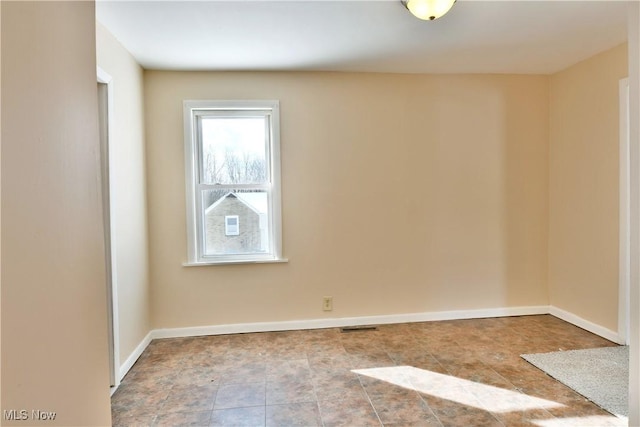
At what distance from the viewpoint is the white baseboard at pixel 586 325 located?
288 cm

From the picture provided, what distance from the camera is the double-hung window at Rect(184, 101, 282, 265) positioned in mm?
3205

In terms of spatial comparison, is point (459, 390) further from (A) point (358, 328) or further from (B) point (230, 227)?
(B) point (230, 227)

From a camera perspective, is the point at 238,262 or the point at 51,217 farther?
the point at 238,262

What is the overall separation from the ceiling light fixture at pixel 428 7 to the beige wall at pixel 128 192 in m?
1.93

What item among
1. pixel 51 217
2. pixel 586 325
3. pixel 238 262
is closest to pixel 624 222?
pixel 586 325

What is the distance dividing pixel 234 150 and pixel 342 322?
1.91m

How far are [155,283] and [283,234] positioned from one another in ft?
4.01

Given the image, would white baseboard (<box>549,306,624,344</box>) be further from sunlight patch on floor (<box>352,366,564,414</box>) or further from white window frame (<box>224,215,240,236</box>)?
white window frame (<box>224,215,240,236</box>)

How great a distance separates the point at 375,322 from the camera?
3.38m

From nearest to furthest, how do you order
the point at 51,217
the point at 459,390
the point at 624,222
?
1. the point at 51,217
2. the point at 459,390
3. the point at 624,222

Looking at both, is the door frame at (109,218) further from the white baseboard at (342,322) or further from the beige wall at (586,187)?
the beige wall at (586,187)

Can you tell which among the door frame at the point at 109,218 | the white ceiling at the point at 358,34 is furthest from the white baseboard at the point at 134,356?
the white ceiling at the point at 358,34

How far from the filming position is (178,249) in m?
3.18

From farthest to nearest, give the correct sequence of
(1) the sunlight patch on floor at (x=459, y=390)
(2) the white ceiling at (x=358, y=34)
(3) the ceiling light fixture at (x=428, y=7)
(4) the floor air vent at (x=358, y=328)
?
(4) the floor air vent at (x=358, y=328), (2) the white ceiling at (x=358, y=34), (1) the sunlight patch on floor at (x=459, y=390), (3) the ceiling light fixture at (x=428, y=7)
